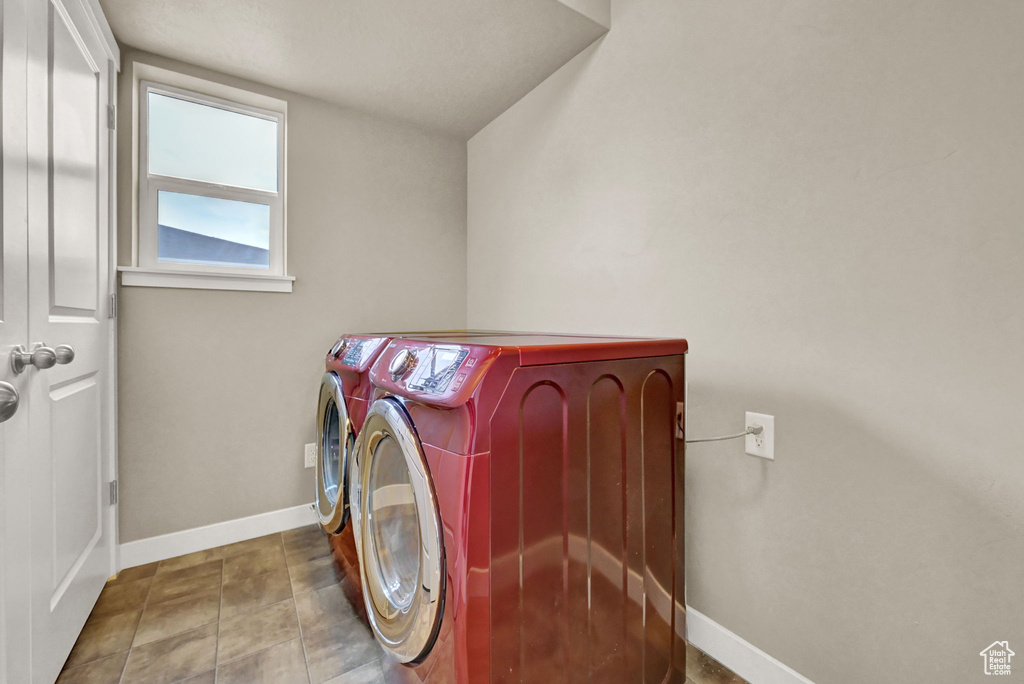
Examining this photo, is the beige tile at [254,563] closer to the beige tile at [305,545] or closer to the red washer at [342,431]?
the beige tile at [305,545]

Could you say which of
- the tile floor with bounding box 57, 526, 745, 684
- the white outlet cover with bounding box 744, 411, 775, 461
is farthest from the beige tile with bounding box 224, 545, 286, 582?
the white outlet cover with bounding box 744, 411, 775, 461

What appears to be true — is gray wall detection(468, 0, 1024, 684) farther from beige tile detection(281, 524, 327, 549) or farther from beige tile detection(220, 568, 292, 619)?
beige tile detection(281, 524, 327, 549)

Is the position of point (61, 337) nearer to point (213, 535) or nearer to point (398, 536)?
point (398, 536)

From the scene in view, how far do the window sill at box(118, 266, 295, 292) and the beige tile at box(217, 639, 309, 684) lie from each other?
1.52 metres

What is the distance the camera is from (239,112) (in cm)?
216

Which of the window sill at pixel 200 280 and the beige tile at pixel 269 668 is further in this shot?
the window sill at pixel 200 280

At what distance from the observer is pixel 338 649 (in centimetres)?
138

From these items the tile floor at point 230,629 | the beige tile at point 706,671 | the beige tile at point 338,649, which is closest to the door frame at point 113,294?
the tile floor at point 230,629

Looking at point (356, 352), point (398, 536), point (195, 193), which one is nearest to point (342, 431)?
point (356, 352)

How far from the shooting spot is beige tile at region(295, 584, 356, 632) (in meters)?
1.50

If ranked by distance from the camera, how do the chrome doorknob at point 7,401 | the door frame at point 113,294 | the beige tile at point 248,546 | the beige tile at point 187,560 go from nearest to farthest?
the chrome doorknob at point 7,401 < the door frame at point 113,294 < the beige tile at point 187,560 < the beige tile at point 248,546

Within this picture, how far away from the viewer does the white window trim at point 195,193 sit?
1.89 meters

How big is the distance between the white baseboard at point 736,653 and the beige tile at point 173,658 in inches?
59.6

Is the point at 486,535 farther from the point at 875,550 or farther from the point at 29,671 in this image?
the point at 29,671
